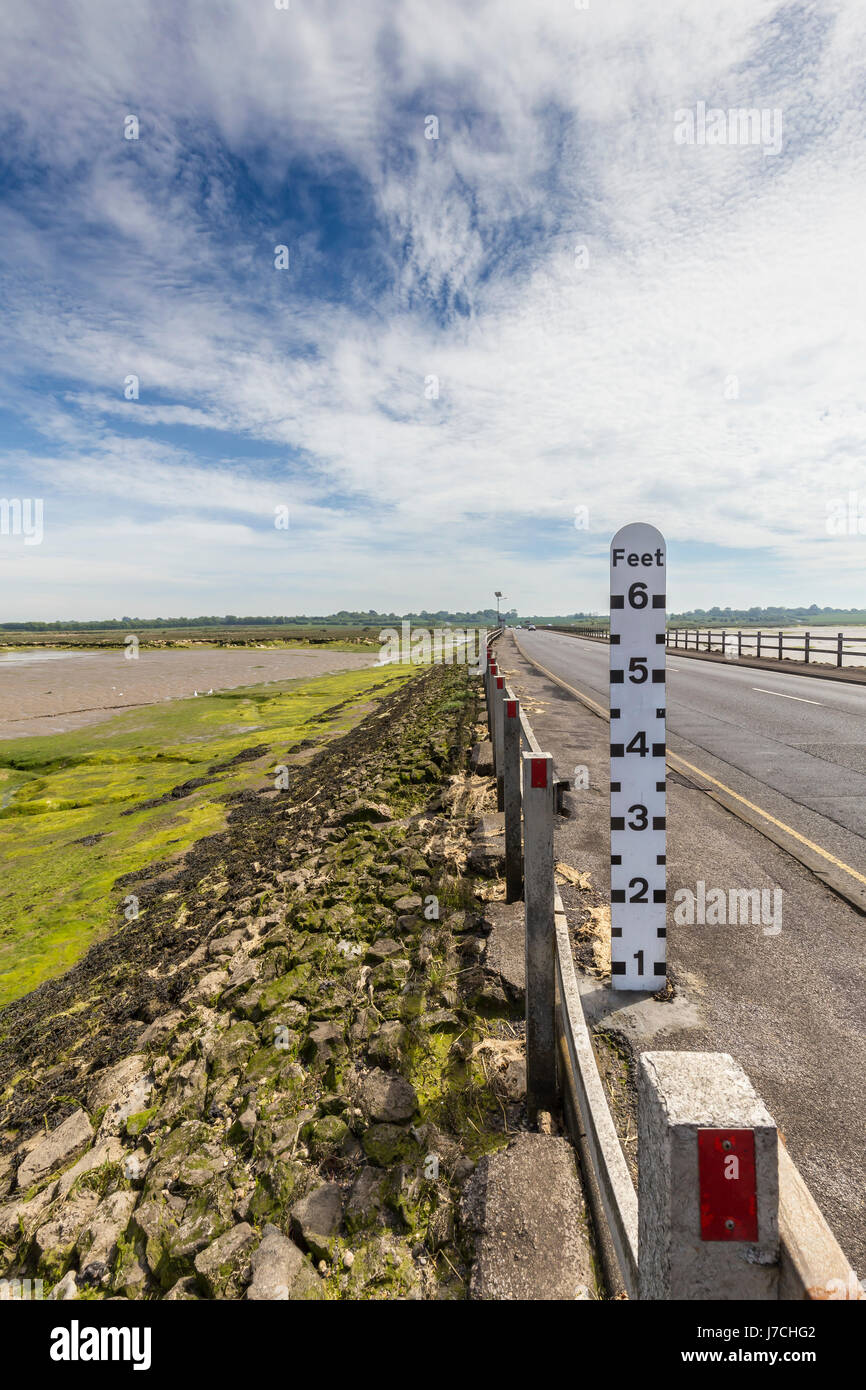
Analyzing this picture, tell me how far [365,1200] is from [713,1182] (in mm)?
2254

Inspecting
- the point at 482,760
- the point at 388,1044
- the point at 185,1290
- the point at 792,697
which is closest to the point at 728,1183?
the point at 185,1290

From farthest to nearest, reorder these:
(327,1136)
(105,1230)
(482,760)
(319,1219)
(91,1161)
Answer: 1. (482,760)
2. (91,1161)
3. (327,1136)
4. (105,1230)
5. (319,1219)

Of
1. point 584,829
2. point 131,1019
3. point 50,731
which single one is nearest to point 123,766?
point 50,731

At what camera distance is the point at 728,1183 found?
1.26m

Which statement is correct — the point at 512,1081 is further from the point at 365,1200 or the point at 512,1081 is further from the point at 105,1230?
the point at 105,1230

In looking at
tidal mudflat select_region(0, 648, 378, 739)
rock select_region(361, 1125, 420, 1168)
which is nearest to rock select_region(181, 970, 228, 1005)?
rock select_region(361, 1125, 420, 1168)

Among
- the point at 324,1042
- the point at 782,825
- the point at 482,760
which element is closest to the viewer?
the point at 324,1042

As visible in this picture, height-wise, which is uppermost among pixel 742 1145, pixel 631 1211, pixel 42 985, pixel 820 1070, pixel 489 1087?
pixel 742 1145

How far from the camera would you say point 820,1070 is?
3098mm

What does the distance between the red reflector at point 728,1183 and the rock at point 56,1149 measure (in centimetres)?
398

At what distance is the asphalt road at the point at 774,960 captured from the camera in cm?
279

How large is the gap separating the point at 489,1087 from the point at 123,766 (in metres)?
14.8
